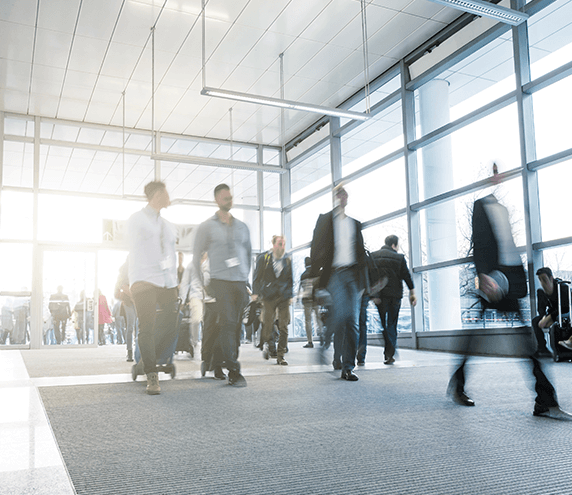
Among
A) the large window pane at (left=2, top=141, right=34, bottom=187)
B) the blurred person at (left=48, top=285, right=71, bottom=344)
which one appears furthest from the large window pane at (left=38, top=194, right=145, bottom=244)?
the large window pane at (left=2, top=141, right=34, bottom=187)

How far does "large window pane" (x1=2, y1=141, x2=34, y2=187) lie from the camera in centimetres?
1062

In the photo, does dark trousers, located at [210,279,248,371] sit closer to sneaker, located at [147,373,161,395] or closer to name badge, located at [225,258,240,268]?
name badge, located at [225,258,240,268]

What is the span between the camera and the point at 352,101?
9.83 m

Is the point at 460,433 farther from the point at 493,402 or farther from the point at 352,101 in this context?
the point at 352,101

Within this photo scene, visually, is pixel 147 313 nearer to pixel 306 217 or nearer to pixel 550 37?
pixel 550 37

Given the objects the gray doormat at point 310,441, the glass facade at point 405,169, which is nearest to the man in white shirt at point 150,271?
the gray doormat at point 310,441

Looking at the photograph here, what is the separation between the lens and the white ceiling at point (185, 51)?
6.86 meters

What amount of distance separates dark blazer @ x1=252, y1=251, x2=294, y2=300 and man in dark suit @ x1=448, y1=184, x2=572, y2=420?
3227 millimetres

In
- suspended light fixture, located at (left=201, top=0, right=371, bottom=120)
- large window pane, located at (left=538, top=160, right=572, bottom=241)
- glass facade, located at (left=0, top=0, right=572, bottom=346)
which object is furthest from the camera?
suspended light fixture, located at (left=201, top=0, right=371, bottom=120)

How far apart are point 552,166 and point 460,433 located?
4.74 metres

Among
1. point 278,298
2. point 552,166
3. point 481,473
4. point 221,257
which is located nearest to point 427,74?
point 552,166

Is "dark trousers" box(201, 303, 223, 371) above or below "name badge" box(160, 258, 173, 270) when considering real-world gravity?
below

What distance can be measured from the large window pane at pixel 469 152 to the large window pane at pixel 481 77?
256 millimetres

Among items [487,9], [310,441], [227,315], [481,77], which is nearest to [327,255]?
[227,315]
